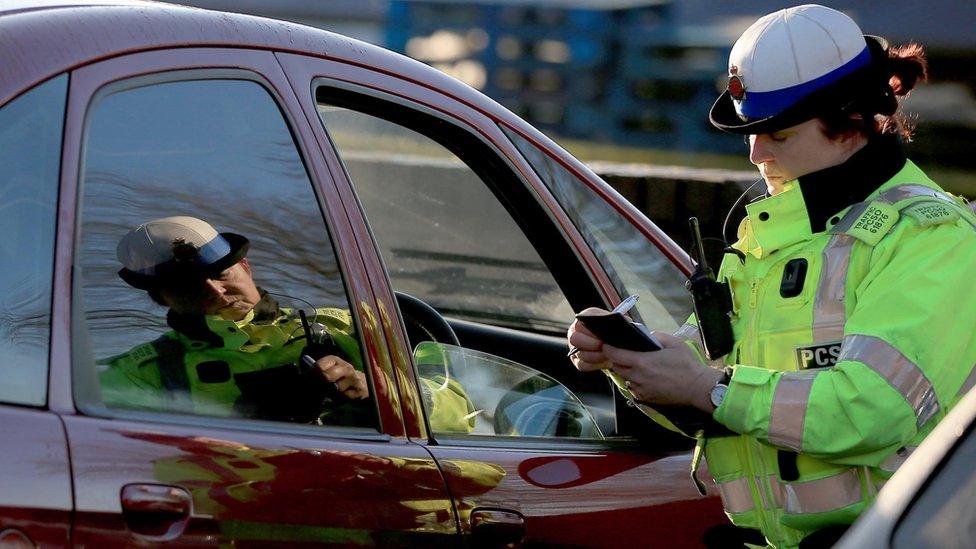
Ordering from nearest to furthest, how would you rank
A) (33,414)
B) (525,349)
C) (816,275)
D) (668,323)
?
(33,414)
(816,275)
(668,323)
(525,349)

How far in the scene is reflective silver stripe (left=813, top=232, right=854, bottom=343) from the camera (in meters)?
2.31

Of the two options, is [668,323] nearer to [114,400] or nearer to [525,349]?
Result: [525,349]

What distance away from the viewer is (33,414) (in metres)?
1.88


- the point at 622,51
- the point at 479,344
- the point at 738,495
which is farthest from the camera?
the point at 622,51

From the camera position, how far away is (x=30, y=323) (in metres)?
1.94

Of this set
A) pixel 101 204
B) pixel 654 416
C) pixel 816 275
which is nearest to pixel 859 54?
pixel 816 275

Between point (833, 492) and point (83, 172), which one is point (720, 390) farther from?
point (83, 172)

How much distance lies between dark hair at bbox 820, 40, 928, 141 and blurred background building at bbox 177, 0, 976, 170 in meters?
10.1

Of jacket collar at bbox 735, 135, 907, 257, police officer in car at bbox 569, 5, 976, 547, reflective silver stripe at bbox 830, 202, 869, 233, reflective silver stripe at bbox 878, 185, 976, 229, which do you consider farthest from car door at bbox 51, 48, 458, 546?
reflective silver stripe at bbox 878, 185, 976, 229

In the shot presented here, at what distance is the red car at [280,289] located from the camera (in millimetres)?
1954

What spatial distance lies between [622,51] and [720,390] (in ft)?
37.7

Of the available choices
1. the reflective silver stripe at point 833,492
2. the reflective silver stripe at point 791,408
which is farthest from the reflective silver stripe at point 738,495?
the reflective silver stripe at point 791,408

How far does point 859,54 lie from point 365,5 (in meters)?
13.5

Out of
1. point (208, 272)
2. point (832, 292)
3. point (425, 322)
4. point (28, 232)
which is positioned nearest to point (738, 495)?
point (832, 292)
